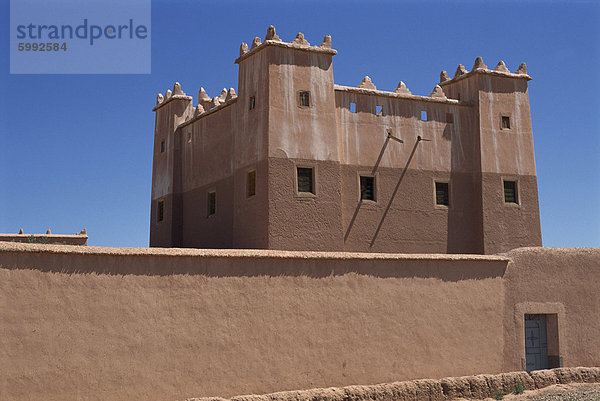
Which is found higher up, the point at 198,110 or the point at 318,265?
the point at 198,110

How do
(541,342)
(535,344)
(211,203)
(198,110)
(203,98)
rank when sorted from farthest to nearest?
(203,98), (198,110), (211,203), (541,342), (535,344)

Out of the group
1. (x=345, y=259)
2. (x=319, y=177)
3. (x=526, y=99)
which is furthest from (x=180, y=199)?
(x=526, y=99)

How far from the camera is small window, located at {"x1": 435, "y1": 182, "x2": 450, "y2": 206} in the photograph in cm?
2206

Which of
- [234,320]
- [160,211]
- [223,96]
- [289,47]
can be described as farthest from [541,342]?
[160,211]

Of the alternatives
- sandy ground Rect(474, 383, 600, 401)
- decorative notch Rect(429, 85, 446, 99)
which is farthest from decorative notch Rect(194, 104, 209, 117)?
sandy ground Rect(474, 383, 600, 401)

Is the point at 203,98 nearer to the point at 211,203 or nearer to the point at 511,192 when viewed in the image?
the point at 211,203

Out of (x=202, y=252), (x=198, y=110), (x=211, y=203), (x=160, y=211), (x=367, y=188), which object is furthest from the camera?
(x=160, y=211)

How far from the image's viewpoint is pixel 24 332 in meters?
12.5

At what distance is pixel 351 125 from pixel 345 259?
19.9 ft

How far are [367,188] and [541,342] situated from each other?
615 centimetres

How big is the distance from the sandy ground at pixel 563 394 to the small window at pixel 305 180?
6537mm

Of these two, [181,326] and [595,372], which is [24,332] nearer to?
[181,326]

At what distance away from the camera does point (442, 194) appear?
872 inches

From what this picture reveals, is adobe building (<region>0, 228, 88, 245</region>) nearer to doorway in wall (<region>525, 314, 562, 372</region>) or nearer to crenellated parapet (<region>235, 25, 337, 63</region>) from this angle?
crenellated parapet (<region>235, 25, 337, 63</region>)
